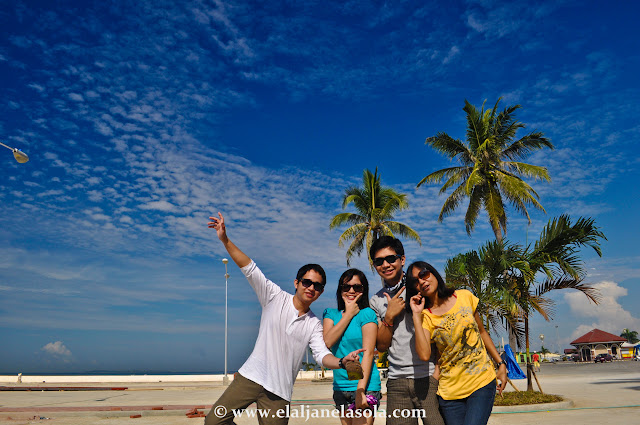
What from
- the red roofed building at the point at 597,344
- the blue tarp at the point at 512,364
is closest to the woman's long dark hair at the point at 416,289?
the blue tarp at the point at 512,364

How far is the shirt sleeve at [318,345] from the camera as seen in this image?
374cm

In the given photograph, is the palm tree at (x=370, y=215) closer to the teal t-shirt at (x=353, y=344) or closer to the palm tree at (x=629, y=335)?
the teal t-shirt at (x=353, y=344)

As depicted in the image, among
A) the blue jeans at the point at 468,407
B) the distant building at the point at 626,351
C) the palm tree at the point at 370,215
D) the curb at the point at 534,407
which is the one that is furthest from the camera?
the distant building at the point at 626,351

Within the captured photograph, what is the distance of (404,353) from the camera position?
146 inches

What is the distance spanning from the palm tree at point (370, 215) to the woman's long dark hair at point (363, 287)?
23917 mm

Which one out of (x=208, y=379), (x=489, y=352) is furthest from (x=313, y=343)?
(x=208, y=379)

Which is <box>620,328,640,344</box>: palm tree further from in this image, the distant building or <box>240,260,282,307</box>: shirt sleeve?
<box>240,260,282,307</box>: shirt sleeve

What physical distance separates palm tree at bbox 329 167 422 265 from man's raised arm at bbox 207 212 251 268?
79.2 ft

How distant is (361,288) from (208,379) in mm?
28959

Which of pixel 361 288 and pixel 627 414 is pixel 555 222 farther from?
pixel 361 288

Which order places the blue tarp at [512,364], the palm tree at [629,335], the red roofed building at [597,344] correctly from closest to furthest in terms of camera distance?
the blue tarp at [512,364]
the red roofed building at [597,344]
the palm tree at [629,335]

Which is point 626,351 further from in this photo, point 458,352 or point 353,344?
point 353,344

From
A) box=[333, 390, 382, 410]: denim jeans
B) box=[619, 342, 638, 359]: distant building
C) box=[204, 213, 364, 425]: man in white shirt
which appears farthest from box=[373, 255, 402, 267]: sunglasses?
box=[619, 342, 638, 359]: distant building

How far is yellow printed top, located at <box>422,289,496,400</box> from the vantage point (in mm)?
3615
